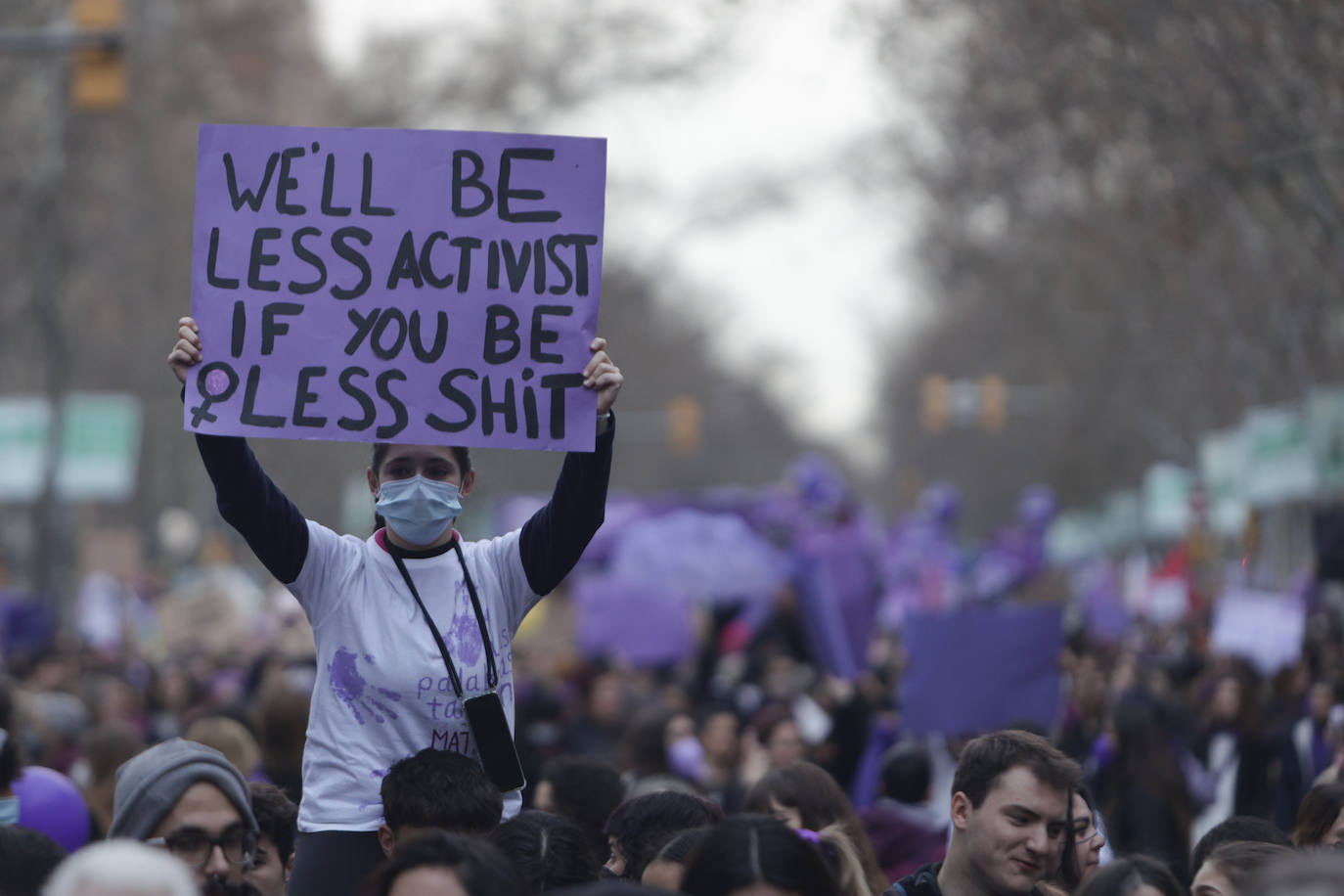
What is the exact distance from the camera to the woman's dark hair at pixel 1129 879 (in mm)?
4680

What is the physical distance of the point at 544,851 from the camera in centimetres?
495

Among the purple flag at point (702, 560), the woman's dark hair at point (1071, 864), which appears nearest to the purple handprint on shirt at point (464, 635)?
the woman's dark hair at point (1071, 864)

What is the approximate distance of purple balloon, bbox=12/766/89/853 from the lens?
6.32 meters

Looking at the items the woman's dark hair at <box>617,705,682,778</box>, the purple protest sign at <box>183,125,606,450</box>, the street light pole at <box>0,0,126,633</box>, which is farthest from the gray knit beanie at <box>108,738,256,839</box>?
the street light pole at <box>0,0,126,633</box>

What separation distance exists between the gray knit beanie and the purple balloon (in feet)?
4.78

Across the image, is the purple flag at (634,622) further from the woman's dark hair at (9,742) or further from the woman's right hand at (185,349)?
the woman's right hand at (185,349)

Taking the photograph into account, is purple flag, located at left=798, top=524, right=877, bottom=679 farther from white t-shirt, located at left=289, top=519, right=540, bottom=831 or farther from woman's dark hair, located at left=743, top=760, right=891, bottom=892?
white t-shirt, located at left=289, top=519, right=540, bottom=831

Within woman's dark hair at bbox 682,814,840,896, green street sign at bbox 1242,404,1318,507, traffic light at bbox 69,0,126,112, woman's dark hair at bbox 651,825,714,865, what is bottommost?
woman's dark hair at bbox 651,825,714,865

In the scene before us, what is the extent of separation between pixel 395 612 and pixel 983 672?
5802 mm

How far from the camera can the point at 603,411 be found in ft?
17.3

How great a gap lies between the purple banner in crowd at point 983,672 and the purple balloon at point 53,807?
16.0 ft

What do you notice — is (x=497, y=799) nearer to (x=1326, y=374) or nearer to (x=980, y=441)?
(x=1326, y=374)

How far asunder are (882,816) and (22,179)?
78.7ft

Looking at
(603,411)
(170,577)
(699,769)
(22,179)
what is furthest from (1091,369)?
(603,411)
